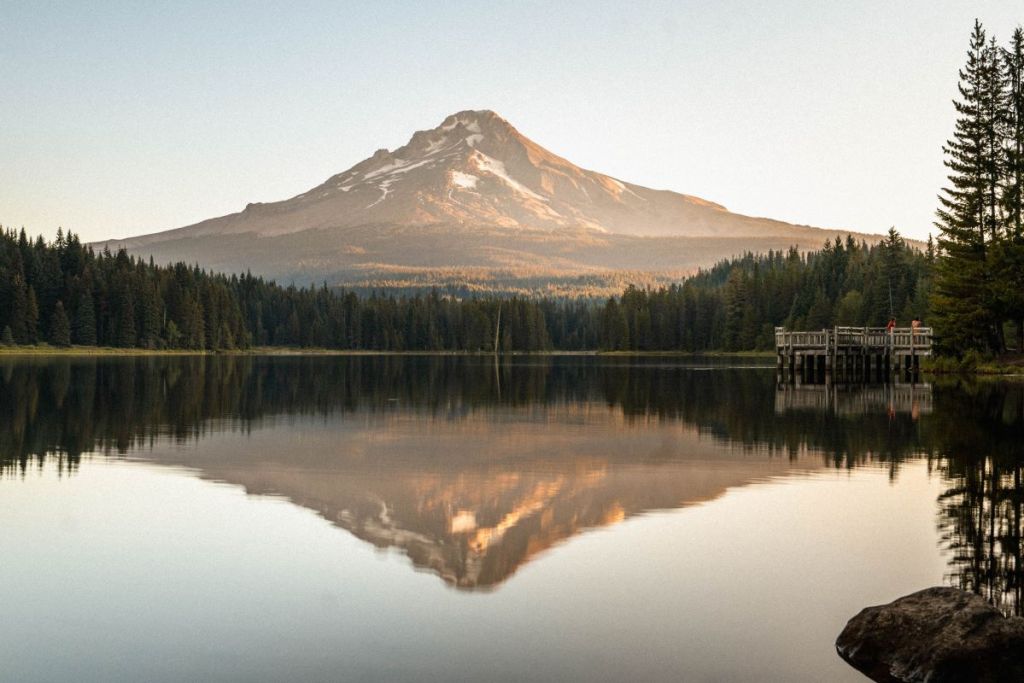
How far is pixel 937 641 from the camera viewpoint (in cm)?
1054

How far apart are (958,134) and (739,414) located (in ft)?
135

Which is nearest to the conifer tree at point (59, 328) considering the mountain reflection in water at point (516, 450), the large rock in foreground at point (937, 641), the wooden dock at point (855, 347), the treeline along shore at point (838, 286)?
the treeline along shore at point (838, 286)

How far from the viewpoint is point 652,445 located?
31.0m

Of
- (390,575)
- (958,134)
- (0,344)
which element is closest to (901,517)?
(390,575)

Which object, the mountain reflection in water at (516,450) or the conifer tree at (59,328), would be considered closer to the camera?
the mountain reflection in water at (516,450)

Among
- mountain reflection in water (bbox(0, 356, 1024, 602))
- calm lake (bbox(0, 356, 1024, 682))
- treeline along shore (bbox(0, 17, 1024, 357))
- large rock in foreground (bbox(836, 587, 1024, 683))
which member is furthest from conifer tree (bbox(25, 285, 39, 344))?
large rock in foreground (bbox(836, 587, 1024, 683))

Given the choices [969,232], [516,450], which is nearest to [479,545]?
[516,450]

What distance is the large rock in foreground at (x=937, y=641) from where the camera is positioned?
1025 cm

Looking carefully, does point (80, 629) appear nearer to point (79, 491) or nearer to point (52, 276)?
point (79, 491)

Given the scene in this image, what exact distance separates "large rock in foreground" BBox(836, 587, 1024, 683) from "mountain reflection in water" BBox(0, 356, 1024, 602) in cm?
246

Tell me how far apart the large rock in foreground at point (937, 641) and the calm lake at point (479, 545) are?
1.31 ft

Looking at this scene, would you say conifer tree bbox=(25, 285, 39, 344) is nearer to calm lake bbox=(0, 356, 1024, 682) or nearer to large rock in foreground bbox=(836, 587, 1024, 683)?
calm lake bbox=(0, 356, 1024, 682)

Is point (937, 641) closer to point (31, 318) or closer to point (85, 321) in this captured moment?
point (31, 318)

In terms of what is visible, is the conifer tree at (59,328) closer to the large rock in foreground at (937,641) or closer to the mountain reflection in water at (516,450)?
the mountain reflection in water at (516,450)
